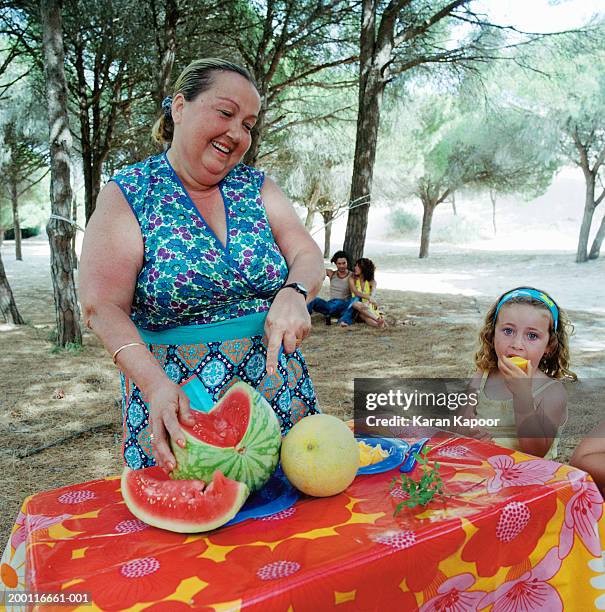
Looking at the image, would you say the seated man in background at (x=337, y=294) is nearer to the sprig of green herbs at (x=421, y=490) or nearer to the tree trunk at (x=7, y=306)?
the tree trunk at (x=7, y=306)

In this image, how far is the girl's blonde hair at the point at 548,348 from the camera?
2.62 metres

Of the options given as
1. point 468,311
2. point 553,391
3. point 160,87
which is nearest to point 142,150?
point 160,87

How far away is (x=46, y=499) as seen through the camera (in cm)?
152

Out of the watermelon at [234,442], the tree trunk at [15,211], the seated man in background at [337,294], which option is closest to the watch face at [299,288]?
the watermelon at [234,442]

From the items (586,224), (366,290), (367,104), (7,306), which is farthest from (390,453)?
(586,224)

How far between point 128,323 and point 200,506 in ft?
1.55

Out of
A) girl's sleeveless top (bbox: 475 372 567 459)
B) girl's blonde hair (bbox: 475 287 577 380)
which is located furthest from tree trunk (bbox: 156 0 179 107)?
girl's sleeveless top (bbox: 475 372 567 459)

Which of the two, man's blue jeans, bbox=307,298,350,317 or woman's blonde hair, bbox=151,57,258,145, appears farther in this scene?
man's blue jeans, bbox=307,298,350,317

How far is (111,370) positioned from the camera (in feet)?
20.7

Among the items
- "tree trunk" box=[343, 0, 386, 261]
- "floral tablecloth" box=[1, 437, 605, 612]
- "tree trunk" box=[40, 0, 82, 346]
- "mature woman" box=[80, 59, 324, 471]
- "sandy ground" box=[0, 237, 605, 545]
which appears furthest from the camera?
"tree trunk" box=[343, 0, 386, 261]

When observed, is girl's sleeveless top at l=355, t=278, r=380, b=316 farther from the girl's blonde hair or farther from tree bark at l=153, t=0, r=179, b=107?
the girl's blonde hair

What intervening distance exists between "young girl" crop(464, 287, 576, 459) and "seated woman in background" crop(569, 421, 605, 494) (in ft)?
0.98

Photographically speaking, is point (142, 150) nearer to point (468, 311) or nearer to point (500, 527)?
point (468, 311)

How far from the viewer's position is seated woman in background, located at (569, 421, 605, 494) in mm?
1952
